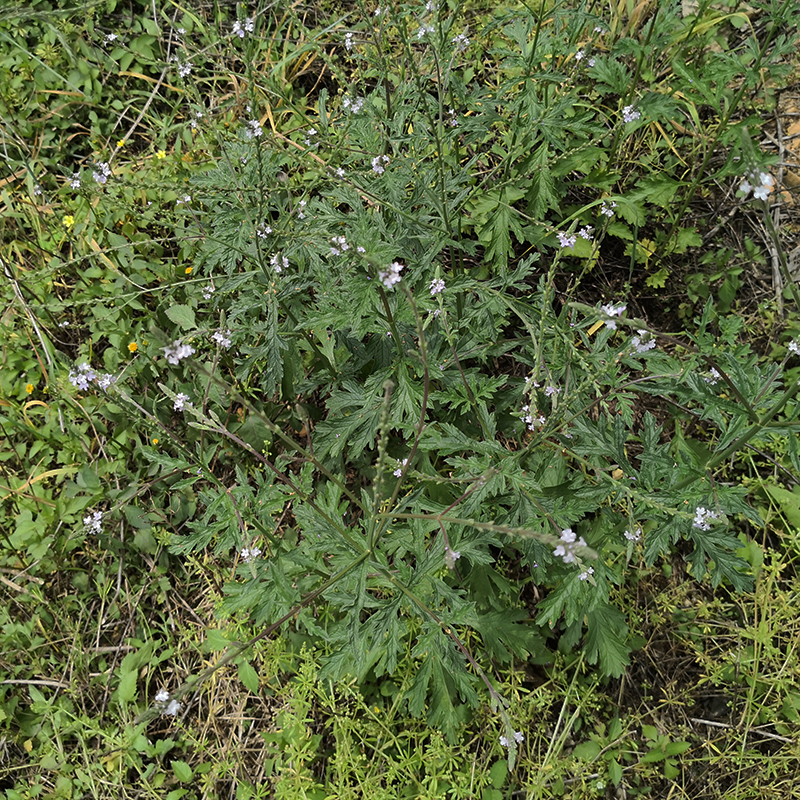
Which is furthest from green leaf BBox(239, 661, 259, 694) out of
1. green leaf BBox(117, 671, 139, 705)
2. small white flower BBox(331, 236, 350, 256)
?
small white flower BBox(331, 236, 350, 256)

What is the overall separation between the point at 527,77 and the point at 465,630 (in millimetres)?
2801

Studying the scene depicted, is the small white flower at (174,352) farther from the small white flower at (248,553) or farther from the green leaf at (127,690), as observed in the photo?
the green leaf at (127,690)

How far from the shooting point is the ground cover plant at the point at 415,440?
2.41m

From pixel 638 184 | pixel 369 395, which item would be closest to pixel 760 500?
pixel 638 184

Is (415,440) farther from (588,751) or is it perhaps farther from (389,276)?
(588,751)

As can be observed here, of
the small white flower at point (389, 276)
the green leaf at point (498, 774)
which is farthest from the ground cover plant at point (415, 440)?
the small white flower at point (389, 276)

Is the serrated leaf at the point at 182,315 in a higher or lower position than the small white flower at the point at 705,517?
lower

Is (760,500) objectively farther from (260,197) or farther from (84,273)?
(84,273)

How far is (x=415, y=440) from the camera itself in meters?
2.02

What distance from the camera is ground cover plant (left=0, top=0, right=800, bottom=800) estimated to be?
241 cm

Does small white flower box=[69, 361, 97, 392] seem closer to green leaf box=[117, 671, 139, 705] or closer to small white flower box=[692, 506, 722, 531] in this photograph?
green leaf box=[117, 671, 139, 705]

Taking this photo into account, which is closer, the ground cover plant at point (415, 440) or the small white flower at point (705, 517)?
the small white flower at point (705, 517)

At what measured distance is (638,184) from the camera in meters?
3.60

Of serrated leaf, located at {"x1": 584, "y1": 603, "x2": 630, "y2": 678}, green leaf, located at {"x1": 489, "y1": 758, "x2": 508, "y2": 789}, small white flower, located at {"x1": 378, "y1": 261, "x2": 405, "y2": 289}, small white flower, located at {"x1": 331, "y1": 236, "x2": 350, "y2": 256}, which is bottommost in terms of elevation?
green leaf, located at {"x1": 489, "y1": 758, "x2": 508, "y2": 789}
